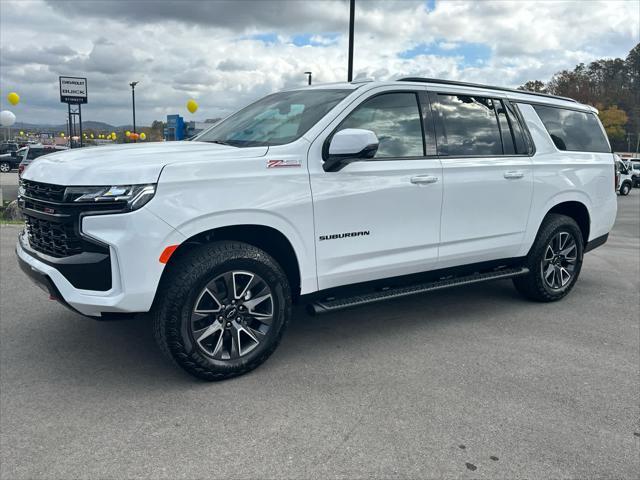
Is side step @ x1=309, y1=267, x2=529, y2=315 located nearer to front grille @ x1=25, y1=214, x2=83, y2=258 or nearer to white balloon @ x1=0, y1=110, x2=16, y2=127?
front grille @ x1=25, y1=214, x2=83, y2=258

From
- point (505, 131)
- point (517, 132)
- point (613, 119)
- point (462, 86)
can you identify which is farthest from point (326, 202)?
point (613, 119)

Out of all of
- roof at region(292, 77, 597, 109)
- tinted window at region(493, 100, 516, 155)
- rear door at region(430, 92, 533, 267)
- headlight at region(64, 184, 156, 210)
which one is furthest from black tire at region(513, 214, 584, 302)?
headlight at region(64, 184, 156, 210)

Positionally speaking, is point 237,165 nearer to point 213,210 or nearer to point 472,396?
point 213,210

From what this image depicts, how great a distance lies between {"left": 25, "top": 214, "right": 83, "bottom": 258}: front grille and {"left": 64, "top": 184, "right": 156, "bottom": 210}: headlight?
0.19 m

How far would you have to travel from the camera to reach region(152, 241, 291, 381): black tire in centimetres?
328

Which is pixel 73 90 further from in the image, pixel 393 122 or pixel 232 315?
pixel 232 315

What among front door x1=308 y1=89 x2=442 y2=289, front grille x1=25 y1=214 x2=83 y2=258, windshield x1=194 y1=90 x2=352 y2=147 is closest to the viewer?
front grille x1=25 y1=214 x2=83 y2=258

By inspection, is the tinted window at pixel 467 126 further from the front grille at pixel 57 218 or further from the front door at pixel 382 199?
the front grille at pixel 57 218

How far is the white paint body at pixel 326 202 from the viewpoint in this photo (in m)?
3.16

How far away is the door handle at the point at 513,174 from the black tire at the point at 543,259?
689 millimetres

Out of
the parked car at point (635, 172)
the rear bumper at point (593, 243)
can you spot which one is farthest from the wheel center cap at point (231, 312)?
the parked car at point (635, 172)

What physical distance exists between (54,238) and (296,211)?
58.0 inches

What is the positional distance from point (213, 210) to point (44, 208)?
1017 mm

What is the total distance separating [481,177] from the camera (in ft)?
15.3
